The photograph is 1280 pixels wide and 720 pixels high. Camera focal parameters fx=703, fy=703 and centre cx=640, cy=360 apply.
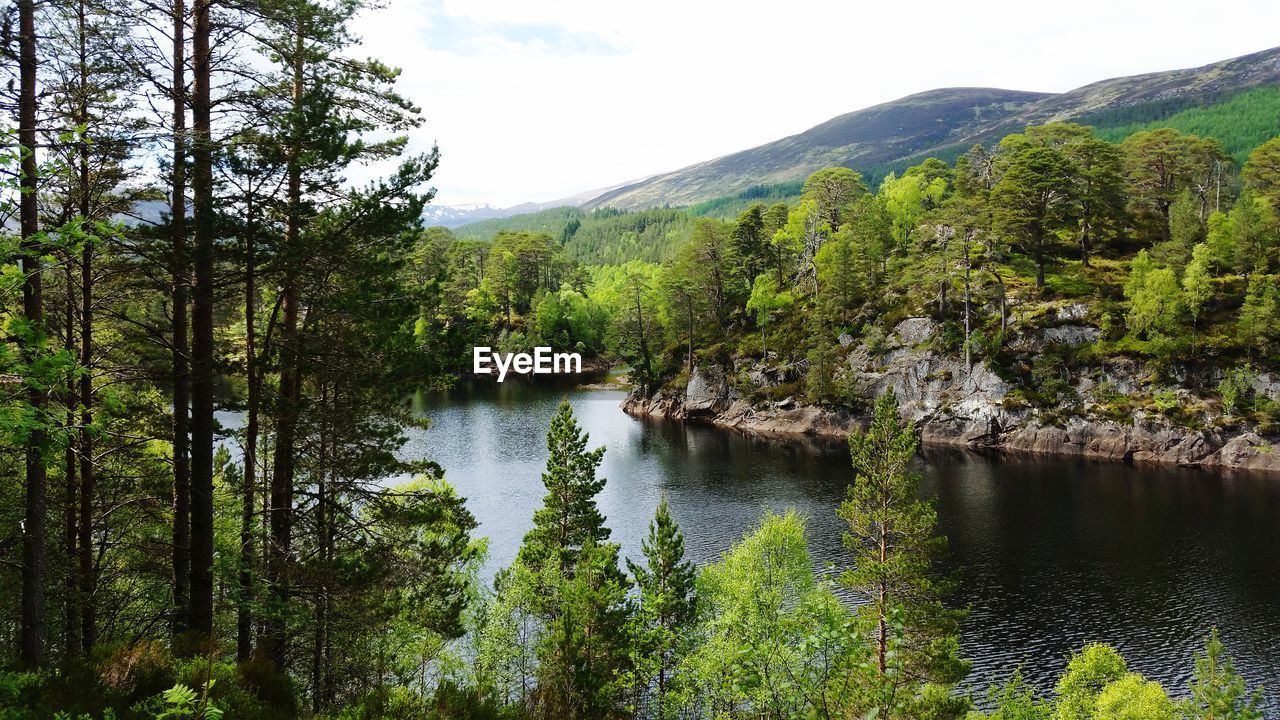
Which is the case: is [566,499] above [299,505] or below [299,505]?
below

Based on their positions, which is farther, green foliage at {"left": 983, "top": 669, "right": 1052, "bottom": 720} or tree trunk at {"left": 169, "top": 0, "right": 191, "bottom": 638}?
green foliage at {"left": 983, "top": 669, "right": 1052, "bottom": 720}

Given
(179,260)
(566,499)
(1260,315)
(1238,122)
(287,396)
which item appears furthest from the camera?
(1238,122)

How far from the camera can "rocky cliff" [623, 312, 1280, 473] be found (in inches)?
2293

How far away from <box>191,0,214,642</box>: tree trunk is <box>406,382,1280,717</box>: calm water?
27896mm

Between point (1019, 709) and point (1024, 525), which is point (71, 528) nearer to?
point (1019, 709)

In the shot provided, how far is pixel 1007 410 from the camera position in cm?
6594

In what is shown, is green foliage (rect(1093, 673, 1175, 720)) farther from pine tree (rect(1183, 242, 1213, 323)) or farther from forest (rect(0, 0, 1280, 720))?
pine tree (rect(1183, 242, 1213, 323))

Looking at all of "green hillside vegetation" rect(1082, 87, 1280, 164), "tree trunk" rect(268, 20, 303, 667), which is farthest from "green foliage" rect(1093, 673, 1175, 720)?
"green hillside vegetation" rect(1082, 87, 1280, 164)

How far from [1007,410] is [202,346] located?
68563 millimetres

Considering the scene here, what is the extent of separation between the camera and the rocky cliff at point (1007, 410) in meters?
58.2

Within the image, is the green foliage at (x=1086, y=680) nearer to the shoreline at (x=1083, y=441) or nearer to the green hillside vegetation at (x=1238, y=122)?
the shoreline at (x=1083, y=441)

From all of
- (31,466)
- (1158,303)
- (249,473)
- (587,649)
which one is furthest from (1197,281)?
(31,466)

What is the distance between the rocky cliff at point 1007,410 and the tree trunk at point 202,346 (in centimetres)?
5650

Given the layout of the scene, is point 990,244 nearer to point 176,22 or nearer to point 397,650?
point 397,650
